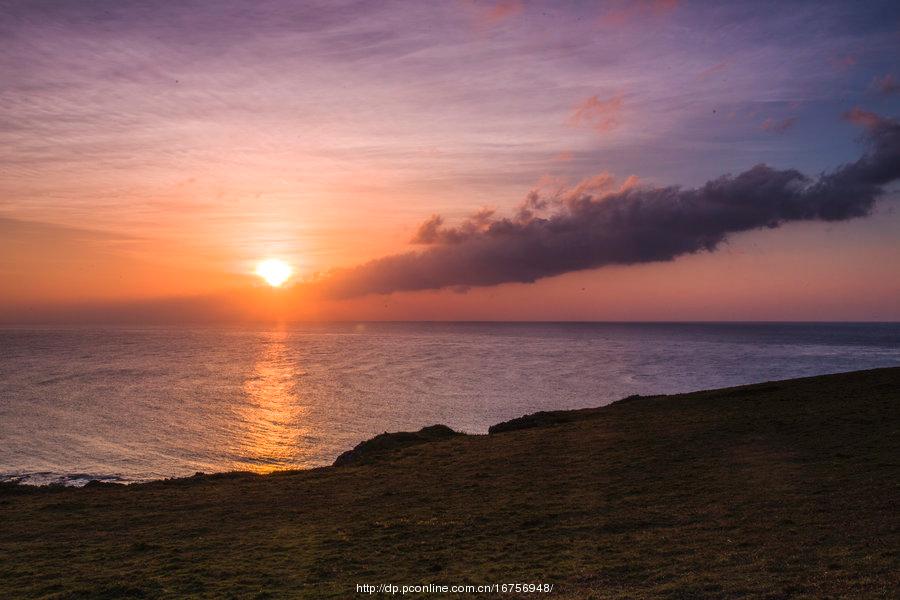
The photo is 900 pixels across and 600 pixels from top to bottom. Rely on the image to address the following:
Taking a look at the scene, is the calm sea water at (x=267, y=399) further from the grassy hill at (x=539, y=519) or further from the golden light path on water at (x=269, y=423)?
the grassy hill at (x=539, y=519)

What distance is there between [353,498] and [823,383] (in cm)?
3673

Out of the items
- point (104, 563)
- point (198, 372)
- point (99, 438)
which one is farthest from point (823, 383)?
point (198, 372)

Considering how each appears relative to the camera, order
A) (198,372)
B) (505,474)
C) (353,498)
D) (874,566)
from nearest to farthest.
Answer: (874,566) < (353,498) < (505,474) < (198,372)

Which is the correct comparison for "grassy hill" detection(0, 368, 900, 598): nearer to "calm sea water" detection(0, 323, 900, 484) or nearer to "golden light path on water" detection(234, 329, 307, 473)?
"golden light path on water" detection(234, 329, 307, 473)

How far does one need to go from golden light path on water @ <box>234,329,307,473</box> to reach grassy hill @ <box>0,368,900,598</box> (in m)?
18.4

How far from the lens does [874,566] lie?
1638 cm

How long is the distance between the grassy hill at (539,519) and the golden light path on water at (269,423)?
1836 cm

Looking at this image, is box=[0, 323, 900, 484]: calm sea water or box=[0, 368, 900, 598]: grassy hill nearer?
box=[0, 368, 900, 598]: grassy hill

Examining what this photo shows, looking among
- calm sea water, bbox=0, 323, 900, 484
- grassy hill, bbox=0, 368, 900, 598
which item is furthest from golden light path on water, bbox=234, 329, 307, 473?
grassy hill, bbox=0, 368, 900, 598

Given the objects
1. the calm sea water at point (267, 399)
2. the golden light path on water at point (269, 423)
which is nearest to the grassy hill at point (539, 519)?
the golden light path on water at point (269, 423)

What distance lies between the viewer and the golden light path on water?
2344 inches

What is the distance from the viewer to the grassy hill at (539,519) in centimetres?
1838

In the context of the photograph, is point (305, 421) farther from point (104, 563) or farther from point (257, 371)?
point (257, 371)

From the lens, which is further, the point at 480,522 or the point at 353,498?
the point at 353,498
